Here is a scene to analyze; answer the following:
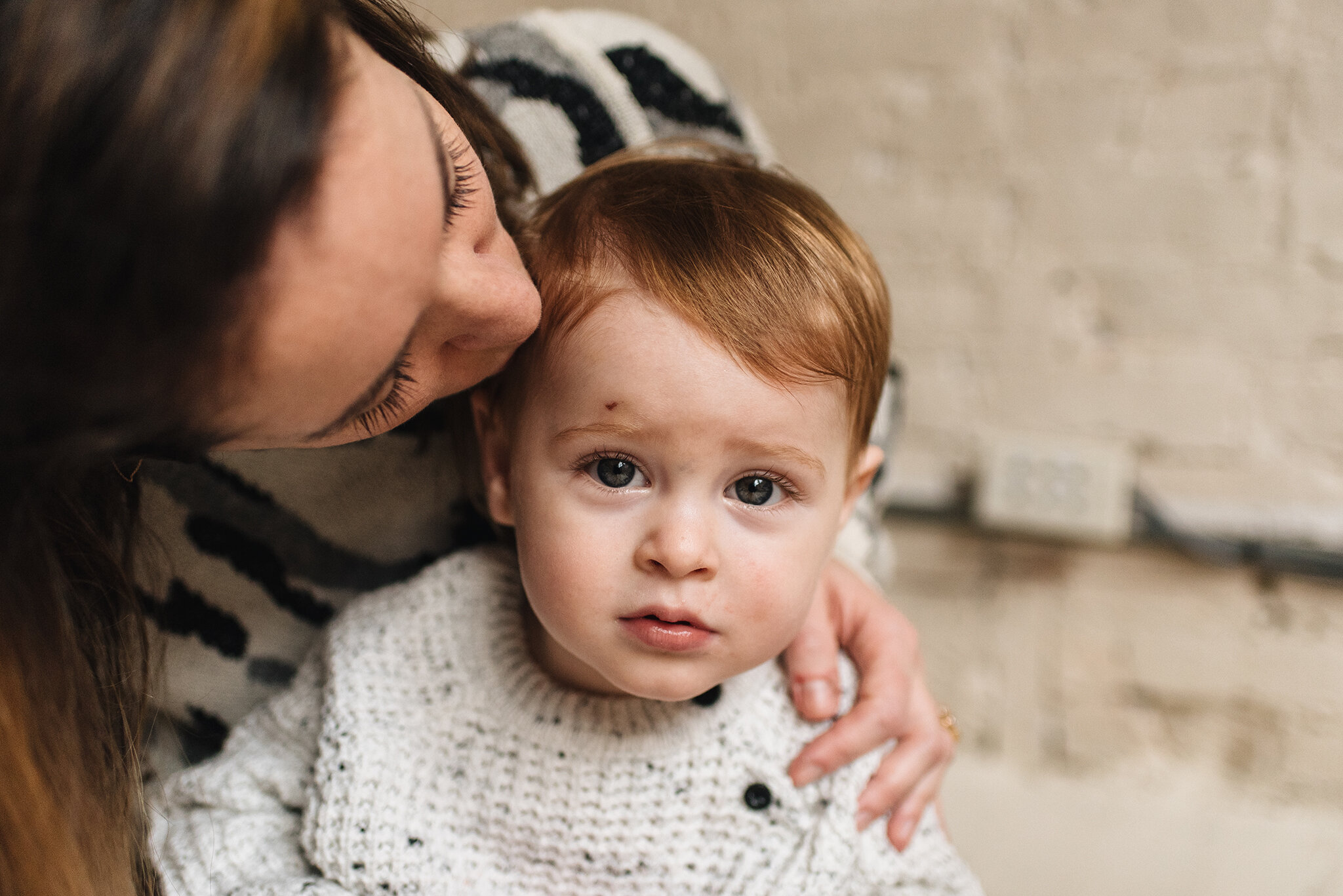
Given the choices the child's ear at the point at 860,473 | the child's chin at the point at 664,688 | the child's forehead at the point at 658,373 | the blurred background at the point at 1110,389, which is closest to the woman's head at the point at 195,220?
the child's forehead at the point at 658,373

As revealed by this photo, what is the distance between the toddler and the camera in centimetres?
62

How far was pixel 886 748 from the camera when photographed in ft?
2.56

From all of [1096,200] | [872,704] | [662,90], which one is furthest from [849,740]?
[1096,200]

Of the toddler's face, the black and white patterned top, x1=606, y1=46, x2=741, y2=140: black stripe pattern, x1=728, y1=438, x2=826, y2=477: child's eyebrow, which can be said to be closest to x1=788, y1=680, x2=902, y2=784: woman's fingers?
the toddler's face

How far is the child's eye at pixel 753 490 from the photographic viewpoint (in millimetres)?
646

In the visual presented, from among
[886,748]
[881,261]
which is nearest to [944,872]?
[886,748]

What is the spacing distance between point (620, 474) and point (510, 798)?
30 cm

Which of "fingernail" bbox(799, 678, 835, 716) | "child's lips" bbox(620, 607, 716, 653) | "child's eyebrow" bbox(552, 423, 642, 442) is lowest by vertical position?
"fingernail" bbox(799, 678, 835, 716)

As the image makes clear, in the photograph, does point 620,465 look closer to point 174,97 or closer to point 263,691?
point 174,97

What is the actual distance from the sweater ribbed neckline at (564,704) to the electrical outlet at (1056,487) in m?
0.60

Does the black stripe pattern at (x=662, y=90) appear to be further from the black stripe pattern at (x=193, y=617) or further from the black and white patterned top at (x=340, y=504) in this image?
the black stripe pattern at (x=193, y=617)

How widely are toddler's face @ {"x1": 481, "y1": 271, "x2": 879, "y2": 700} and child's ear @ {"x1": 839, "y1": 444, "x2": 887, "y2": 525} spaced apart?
0.27ft

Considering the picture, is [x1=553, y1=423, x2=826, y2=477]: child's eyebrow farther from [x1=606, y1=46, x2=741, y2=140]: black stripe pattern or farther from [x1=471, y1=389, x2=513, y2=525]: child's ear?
[x1=606, y1=46, x2=741, y2=140]: black stripe pattern

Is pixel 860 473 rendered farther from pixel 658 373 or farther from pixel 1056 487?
pixel 1056 487
